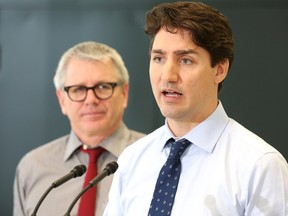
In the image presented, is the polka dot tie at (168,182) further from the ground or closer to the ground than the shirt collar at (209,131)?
closer to the ground

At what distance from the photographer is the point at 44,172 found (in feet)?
9.59

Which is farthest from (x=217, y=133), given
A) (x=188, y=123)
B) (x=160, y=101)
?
(x=160, y=101)

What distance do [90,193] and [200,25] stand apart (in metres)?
1.27

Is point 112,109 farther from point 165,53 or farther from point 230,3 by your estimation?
point 165,53

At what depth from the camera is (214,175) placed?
5.50 feet

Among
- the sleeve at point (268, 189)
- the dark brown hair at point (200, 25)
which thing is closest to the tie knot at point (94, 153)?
the dark brown hair at point (200, 25)

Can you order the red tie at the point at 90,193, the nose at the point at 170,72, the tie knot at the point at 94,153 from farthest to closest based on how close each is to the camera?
the tie knot at the point at 94,153 → the red tie at the point at 90,193 → the nose at the point at 170,72

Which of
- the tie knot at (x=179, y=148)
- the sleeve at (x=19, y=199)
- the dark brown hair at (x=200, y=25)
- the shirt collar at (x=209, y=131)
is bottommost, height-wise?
the sleeve at (x=19, y=199)

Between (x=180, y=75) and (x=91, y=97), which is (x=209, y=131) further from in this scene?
(x=91, y=97)

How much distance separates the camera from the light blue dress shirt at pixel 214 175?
5.15 feet

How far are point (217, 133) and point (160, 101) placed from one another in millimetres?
214

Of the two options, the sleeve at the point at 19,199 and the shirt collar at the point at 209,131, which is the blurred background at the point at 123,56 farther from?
the shirt collar at the point at 209,131

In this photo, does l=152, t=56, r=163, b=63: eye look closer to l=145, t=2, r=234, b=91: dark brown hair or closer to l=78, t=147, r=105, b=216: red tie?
l=145, t=2, r=234, b=91: dark brown hair

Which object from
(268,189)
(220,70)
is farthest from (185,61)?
(268,189)
